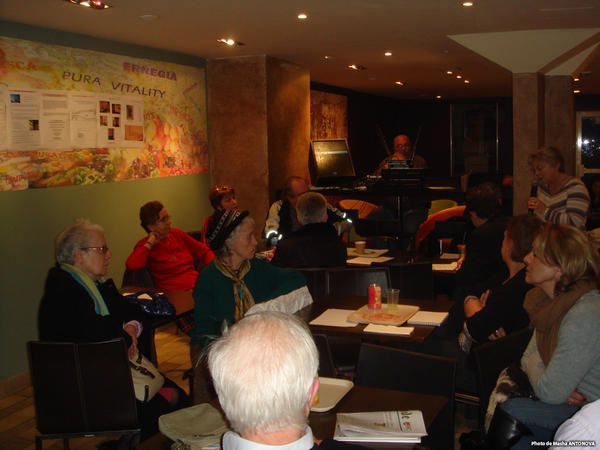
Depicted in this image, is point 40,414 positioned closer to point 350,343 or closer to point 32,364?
point 32,364

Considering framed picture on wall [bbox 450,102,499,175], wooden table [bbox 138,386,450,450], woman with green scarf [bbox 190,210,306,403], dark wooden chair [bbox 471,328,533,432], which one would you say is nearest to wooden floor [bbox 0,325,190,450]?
woman with green scarf [bbox 190,210,306,403]

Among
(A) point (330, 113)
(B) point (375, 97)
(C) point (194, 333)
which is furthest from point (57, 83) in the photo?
(B) point (375, 97)

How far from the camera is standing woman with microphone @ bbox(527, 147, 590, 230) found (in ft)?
18.7

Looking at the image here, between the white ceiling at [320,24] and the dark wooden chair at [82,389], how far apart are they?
2.68 metres

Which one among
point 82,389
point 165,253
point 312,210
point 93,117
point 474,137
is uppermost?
point 474,137

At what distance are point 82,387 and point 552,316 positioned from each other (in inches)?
79.7

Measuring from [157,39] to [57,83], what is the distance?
114cm

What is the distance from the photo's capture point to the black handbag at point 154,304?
4.14m

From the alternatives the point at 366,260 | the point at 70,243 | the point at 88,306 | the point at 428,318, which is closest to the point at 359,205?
the point at 366,260

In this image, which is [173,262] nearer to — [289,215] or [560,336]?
[289,215]

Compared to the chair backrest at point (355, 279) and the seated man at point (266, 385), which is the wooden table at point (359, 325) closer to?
the chair backrest at point (355, 279)

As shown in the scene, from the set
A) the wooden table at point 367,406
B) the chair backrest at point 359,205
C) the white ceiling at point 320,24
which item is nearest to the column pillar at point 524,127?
the white ceiling at point 320,24

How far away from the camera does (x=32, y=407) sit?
16.6 feet

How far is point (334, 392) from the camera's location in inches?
104
